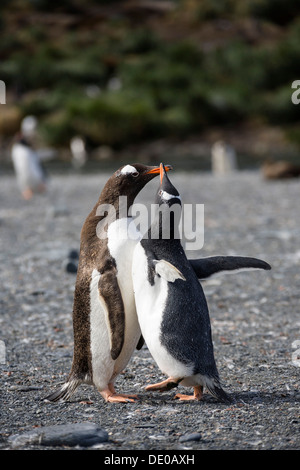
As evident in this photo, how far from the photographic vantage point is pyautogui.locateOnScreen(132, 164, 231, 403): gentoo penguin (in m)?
3.09

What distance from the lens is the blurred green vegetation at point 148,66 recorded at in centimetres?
3064

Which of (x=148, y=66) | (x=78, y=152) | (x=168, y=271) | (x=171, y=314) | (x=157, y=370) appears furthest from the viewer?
(x=148, y=66)

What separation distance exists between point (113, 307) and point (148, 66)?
39.8 metres

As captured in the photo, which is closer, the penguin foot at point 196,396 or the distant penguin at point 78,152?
the penguin foot at point 196,396

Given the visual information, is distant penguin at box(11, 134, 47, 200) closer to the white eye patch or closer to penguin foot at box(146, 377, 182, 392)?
the white eye patch

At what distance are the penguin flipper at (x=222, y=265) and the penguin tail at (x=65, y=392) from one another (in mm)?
740

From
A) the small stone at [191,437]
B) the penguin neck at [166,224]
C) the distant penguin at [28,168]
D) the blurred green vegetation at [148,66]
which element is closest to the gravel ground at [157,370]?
the small stone at [191,437]

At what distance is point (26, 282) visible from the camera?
6.09m

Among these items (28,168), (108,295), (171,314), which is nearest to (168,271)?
(171,314)

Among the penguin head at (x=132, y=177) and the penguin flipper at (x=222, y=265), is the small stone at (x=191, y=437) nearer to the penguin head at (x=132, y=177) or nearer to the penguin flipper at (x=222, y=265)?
the penguin flipper at (x=222, y=265)

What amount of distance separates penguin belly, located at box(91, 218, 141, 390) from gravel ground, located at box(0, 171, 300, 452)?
0.16 meters

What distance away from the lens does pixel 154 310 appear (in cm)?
312

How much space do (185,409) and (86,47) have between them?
50738mm

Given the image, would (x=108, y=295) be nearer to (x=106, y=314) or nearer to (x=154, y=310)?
(x=106, y=314)
